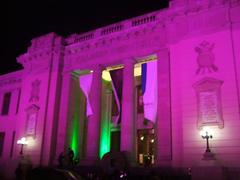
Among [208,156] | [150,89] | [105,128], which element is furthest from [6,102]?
[208,156]

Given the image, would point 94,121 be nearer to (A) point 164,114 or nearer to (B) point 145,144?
(B) point 145,144

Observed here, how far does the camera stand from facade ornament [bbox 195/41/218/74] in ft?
61.5

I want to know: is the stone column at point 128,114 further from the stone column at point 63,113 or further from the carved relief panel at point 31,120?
the carved relief panel at point 31,120

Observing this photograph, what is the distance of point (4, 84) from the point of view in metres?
32.8

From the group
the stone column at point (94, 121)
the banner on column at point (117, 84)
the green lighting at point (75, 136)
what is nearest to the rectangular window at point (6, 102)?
the green lighting at point (75, 136)

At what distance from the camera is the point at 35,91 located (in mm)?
27219

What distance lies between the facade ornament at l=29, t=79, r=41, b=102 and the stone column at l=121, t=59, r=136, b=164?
8622 millimetres

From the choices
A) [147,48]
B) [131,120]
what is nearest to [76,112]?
[131,120]

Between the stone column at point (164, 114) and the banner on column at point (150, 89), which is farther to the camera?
the banner on column at point (150, 89)

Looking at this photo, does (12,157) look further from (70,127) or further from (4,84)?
(4,84)

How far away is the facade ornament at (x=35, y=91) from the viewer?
26875mm

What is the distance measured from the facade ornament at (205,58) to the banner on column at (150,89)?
3.29 m

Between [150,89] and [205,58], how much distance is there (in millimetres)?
4229

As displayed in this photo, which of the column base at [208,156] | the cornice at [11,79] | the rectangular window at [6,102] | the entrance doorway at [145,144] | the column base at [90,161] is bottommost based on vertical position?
the column base at [90,161]
